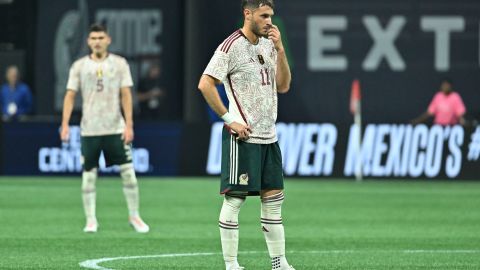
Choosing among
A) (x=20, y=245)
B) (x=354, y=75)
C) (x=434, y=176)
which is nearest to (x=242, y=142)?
(x=20, y=245)

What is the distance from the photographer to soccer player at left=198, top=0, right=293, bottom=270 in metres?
11.4

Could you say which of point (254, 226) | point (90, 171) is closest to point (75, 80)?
point (90, 171)

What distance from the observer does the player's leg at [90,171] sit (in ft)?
54.5

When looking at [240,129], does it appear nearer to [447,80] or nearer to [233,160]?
[233,160]

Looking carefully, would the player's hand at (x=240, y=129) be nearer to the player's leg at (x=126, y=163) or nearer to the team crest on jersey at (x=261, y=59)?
the team crest on jersey at (x=261, y=59)

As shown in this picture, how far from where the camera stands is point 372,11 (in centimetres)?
3198

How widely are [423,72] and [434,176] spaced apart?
15.4ft

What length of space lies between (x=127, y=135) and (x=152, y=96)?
16.1 m

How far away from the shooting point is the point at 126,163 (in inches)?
659

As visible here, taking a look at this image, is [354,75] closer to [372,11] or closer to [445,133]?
[372,11]

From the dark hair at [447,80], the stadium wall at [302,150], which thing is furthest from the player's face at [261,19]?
the dark hair at [447,80]

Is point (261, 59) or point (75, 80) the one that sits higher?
point (261, 59)

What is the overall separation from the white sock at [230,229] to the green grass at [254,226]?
131 centimetres

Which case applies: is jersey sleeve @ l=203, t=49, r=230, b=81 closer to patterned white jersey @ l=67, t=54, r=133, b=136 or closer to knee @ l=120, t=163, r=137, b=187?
patterned white jersey @ l=67, t=54, r=133, b=136
